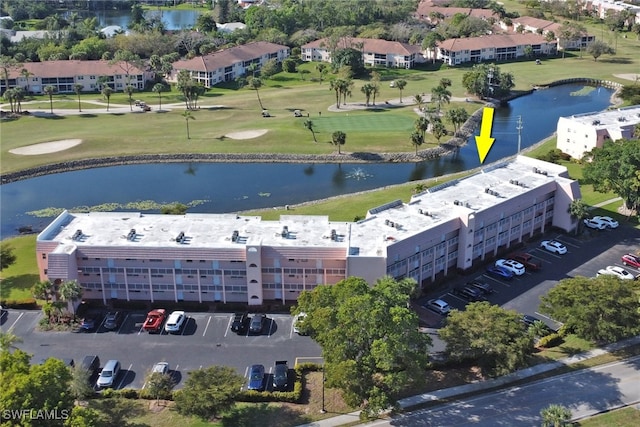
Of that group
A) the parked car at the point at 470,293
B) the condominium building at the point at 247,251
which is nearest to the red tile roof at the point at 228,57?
the condominium building at the point at 247,251

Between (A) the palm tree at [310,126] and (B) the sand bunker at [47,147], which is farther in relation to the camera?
(A) the palm tree at [310,126]

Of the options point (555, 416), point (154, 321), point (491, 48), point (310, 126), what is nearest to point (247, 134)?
point (310, 126)

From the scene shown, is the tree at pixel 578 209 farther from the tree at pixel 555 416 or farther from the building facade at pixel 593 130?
the tree at pixel 555 416

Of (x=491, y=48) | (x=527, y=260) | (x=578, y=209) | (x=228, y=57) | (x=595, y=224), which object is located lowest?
(x=527, y=260)

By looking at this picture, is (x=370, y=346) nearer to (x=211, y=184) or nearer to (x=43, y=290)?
(x=43, y=290)

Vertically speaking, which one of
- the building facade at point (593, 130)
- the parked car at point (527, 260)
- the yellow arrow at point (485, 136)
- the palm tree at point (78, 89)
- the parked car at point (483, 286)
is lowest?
the parked car at point (483, 286)

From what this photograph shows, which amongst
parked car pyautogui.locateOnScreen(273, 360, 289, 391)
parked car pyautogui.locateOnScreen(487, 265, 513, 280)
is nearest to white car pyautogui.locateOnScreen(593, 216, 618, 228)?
parked car pyautogui.locateOnScreen(487, 265, 513, 280)

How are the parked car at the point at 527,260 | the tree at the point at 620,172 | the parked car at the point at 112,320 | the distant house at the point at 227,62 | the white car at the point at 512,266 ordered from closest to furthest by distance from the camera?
the parked car at the point at 112,320 < the white car at the point at 512,266 < the parked car at the point at 527,260 < the tree at the point at 620,172 < the distant house at the point at 227,62
